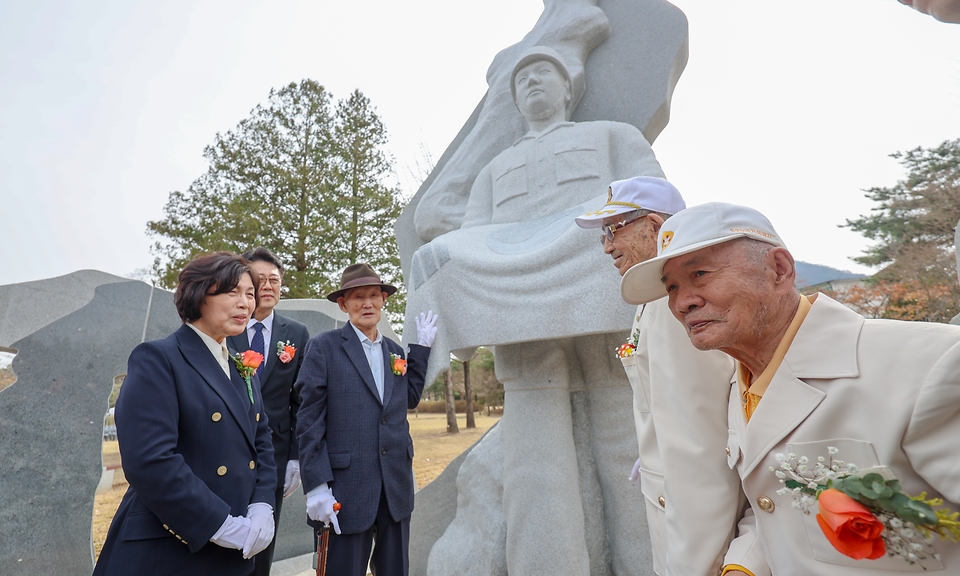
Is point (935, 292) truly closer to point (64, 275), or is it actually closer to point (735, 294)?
point (735, 294)

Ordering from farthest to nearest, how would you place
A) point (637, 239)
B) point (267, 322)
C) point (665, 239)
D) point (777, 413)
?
point (267, 322) → point (637, 239) → point (665, 239) → point (777, 413)

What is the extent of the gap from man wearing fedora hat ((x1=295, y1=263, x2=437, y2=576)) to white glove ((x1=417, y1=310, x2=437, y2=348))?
301 millimetres

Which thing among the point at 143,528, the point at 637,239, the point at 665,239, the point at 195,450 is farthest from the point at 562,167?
the point at 143,528

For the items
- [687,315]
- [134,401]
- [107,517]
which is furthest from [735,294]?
[107,517]

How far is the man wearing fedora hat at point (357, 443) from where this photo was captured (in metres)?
2.67

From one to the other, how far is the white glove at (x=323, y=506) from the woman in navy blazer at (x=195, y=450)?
0.48 meters

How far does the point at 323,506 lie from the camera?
2602mm

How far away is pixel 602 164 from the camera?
3779 millimetres

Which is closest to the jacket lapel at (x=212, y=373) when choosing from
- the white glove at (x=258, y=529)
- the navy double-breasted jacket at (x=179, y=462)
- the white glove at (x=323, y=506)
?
the navy double-breasted jacket at (x=179, y=462)

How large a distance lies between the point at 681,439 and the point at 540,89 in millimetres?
3342

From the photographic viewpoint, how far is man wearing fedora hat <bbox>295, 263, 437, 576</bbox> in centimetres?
267

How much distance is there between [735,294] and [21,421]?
5097 mm

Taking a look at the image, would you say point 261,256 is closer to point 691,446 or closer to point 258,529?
point 258,529

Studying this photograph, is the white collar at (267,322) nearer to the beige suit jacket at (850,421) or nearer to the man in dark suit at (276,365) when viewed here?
the man in dark suit at (276,365)
